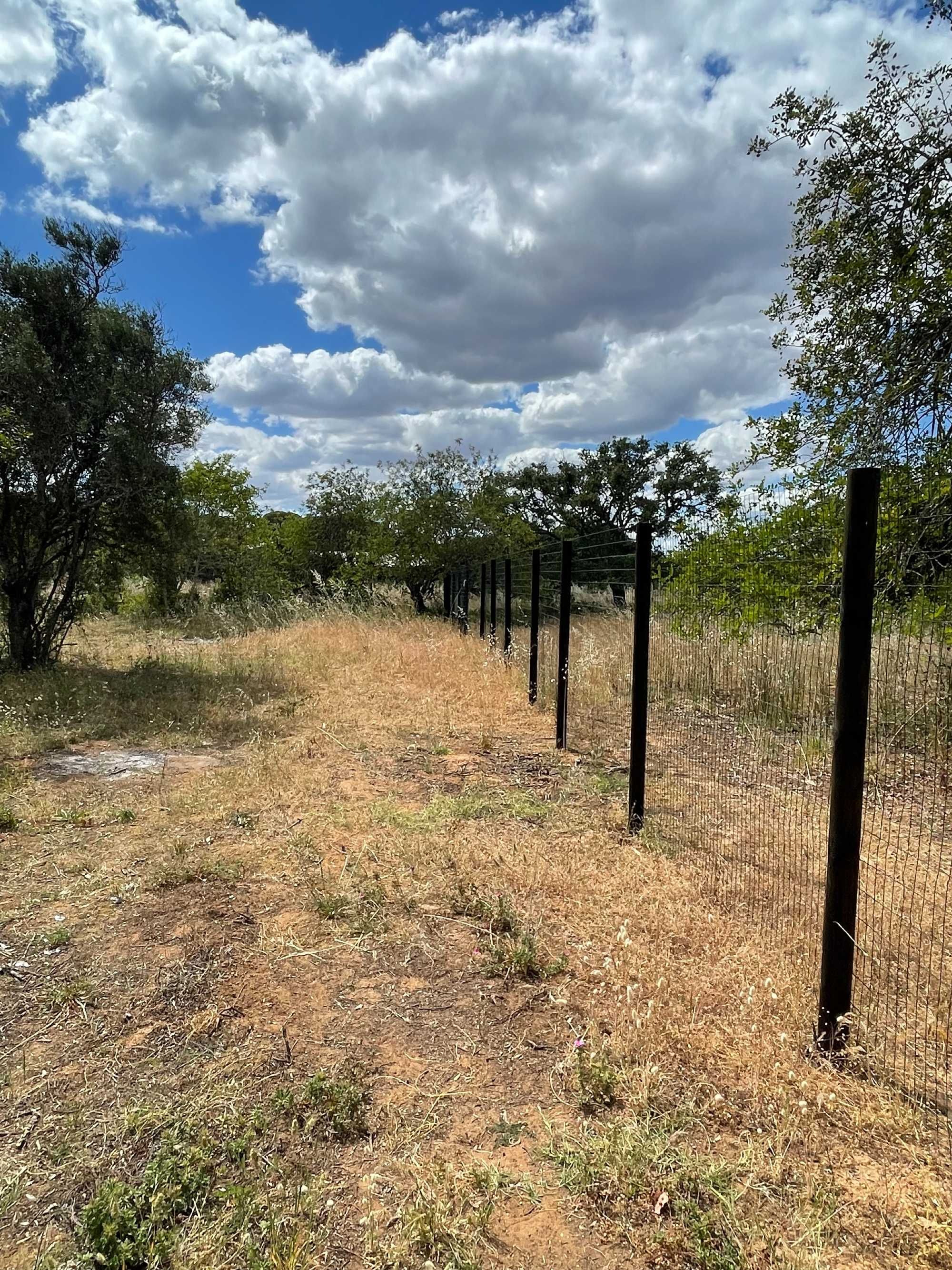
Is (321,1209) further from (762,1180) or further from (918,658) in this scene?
(918,658)

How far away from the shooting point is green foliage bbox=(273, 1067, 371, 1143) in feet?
5.80

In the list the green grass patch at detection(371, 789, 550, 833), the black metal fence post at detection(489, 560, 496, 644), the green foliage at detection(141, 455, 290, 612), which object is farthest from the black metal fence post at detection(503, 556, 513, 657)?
the green foliage at detection(141, 455, 290, 612)

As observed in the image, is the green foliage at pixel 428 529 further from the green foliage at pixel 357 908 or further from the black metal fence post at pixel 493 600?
the green foliage at pixel 357 908

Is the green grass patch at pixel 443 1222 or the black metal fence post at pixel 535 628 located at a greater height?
the black metal fence post at pixel 535 628

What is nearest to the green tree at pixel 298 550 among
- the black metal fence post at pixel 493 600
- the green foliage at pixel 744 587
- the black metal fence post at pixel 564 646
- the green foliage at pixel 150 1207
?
the black metal fence post at pixel 493 600

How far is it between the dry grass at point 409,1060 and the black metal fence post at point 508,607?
4498 millimetres

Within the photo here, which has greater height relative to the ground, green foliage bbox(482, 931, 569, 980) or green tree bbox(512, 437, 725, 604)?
green tree bbox(512, 437, 725, 604)

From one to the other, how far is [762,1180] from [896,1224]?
0.89ft

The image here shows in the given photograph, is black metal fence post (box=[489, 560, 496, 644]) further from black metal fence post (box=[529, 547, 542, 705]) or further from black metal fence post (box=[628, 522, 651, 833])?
black metal fence post (box=[628, 522, 651, 833])

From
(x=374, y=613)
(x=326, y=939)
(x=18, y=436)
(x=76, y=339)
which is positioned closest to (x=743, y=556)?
(x=326, y=939)

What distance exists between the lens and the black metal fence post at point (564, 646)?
18.1ft

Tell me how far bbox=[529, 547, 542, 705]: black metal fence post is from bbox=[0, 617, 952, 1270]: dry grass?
9.99 ft

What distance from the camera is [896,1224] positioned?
4.82 feet

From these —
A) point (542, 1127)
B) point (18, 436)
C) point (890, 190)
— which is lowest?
point (542, 1127)
